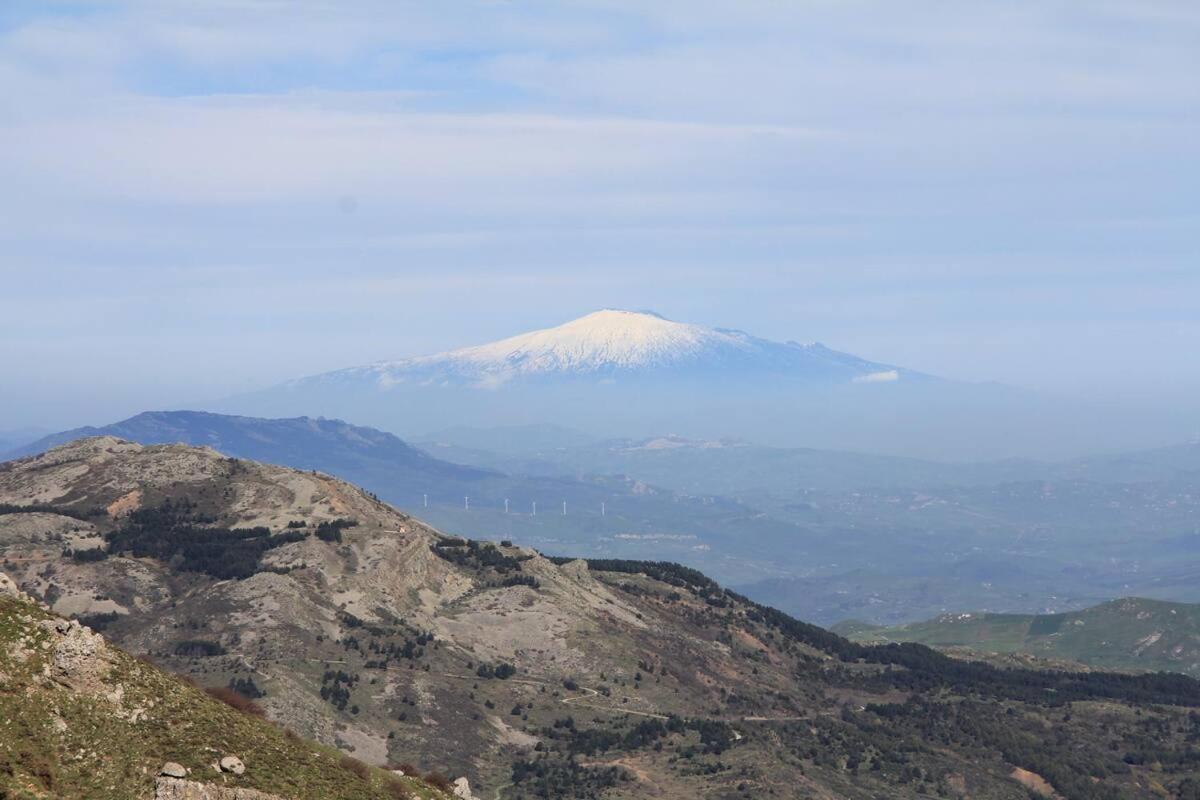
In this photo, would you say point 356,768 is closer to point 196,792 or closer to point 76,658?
point 196,792

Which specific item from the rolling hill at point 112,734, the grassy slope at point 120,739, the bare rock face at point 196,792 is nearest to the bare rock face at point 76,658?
the rolling hill at point 112,734

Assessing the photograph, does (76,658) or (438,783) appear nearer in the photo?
(76,658)

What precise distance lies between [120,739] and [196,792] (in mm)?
4599

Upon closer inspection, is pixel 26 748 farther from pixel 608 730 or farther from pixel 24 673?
pixel 608 730

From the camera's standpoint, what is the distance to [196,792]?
68562 millimetres

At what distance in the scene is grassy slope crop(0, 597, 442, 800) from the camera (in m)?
65.5

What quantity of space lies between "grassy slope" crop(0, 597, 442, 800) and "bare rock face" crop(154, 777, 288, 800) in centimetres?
48

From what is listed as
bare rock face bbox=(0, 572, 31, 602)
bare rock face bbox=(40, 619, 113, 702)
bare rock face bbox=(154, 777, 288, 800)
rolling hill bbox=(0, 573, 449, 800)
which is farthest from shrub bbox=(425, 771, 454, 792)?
bare rock face bbox=(0, 572, 31, 602)

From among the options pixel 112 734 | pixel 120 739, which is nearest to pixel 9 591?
pixel 112 734

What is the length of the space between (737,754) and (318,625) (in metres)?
55.9

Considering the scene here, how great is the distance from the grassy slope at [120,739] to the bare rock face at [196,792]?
18.8 inches

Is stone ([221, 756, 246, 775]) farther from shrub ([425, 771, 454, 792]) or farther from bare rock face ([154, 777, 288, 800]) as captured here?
shrub ([425, 771, 454, 792])

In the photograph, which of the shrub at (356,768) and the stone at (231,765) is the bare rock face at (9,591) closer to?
the stone at (231,765)

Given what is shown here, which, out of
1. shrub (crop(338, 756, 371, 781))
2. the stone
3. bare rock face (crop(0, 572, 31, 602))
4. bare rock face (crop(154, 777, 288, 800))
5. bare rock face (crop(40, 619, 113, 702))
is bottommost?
shrub (crop(338, 756, 371, 781))
